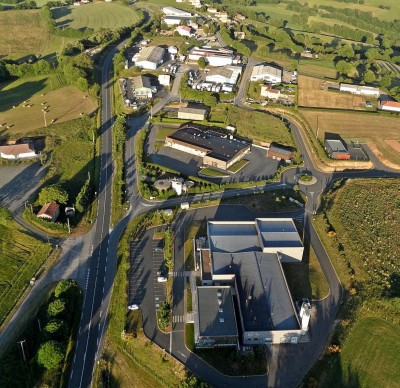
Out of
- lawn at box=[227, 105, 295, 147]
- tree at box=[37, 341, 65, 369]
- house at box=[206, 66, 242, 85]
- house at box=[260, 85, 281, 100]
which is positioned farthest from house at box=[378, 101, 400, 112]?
tree at box=[37, 341, 65, 369]

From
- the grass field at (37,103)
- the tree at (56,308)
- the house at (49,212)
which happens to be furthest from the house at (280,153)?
the tree at (56,308)

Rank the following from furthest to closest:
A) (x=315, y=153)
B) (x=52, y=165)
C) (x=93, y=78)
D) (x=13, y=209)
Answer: (x=93, y=78), (x=315, y=153), (x=52, y=165), (x=13, y=209)

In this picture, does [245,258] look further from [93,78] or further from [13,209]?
[93,78]

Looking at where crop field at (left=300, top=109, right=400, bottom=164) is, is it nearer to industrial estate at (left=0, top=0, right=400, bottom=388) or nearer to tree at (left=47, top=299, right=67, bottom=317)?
industrial estate at (left=0, top=0, right=400, bottom=388)

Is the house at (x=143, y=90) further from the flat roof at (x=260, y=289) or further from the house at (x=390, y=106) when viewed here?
the flat roof at (x=260, y=289)

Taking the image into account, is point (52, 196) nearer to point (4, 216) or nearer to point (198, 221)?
point (4, 216)

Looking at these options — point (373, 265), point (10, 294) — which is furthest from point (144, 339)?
point (373, 265)

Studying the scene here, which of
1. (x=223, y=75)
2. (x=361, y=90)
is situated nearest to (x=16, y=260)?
(x=223, y=75)
